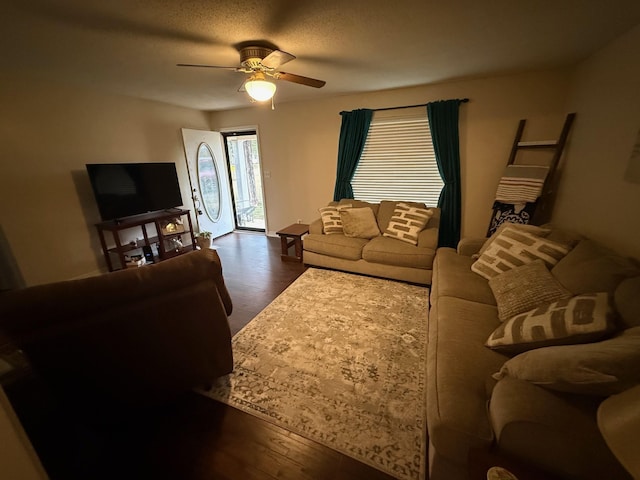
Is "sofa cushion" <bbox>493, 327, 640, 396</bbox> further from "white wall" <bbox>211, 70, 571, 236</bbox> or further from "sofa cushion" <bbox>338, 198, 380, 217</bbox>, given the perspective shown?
"white wall" <bbox>211, 70, 571, 236</bbox>

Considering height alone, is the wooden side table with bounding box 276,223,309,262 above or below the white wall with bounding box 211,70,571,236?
below

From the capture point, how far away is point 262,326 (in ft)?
7.50

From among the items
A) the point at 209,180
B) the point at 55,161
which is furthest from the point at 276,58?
the point at 209,180

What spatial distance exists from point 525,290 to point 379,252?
149 cm

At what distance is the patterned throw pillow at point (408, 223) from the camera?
3029mm

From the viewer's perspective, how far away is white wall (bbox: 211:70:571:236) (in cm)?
295

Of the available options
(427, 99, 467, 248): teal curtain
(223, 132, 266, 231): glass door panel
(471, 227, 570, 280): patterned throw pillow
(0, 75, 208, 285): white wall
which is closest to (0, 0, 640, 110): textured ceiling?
(0, 75, 208, 285): white wall

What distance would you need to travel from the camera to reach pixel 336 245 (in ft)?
10.4

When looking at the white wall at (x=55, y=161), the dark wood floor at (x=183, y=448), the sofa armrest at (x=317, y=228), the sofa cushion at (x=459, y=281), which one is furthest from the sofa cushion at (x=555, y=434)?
the white wall at (x=55, y=161)

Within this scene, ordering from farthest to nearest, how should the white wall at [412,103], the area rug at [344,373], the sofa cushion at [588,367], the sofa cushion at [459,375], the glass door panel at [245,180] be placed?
1. the glass door panel at [245,180]
2. the white wall at [412,103]
3. the area rug at [344,373]
4. the sofa cushion at [459,375]
5. the sofa cushion at [588,367]

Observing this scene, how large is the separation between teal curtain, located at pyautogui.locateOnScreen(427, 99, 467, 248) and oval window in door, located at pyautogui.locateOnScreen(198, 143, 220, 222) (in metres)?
3.91

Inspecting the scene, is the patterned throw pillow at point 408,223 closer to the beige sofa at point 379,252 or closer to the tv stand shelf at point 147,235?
the beige sofa at point 379,252

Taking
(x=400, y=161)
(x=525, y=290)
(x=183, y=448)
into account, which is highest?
(x=400, y=161)

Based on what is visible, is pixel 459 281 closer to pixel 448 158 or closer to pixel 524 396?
pixel 524 396
